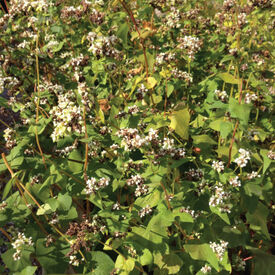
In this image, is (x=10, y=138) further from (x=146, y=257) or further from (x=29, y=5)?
(x=146, y=257)

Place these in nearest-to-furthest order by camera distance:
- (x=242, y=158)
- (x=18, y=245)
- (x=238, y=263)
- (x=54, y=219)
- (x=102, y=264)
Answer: (x=18, y=245), (x=242, y=158), (x=102, y=264), (x=54, y=219), (x=238, y=263)

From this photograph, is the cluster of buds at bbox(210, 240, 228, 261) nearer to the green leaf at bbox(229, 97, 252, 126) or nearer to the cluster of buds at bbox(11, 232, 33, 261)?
the green leaf at bbox(229, 97, 252, 126)

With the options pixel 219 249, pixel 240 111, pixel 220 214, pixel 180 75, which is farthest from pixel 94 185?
pixel 180 75

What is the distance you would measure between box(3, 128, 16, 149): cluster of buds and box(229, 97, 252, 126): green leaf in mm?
1991

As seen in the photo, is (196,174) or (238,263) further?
(238,263)

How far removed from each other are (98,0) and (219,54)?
1.72 m

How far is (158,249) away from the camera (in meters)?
2.32

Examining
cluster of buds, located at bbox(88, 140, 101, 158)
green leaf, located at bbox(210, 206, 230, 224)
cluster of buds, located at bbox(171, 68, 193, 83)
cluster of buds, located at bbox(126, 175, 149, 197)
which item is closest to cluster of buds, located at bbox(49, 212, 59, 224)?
cluster of buds, located at bbox(88, 140, 101, 158)

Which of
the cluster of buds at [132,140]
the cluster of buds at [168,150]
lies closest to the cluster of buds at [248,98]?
the cluster of buds at [168,150]

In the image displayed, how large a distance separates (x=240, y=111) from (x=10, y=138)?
2.12 meters

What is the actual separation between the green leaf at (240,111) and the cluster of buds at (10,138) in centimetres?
199

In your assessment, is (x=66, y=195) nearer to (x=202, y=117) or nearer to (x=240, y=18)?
(x=202, y=117)

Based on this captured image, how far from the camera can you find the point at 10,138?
2.65 m

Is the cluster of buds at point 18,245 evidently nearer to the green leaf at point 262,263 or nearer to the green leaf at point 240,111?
the green leaf at point 240,111
